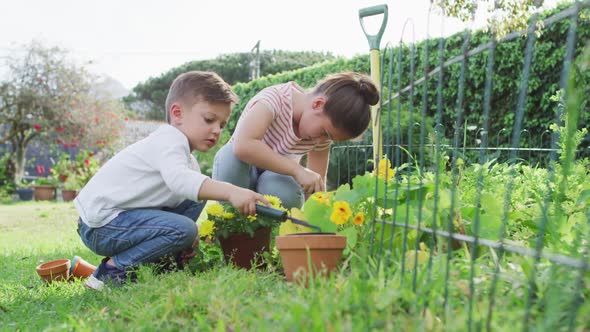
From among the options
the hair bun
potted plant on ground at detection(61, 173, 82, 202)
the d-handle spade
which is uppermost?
the hair bun

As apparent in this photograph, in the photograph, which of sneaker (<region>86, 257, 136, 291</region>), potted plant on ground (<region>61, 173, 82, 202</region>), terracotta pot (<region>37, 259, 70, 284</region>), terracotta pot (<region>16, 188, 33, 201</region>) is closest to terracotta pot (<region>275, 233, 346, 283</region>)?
sneaker (<region>86, 257, 136, 291</region>)

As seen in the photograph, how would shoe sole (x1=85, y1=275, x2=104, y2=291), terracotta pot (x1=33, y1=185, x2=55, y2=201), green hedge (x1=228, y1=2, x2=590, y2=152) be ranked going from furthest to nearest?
1. terracotta pot (x1=33, y1=185, x2=55, y2=201)
2. green hedge (x1=228, y1=2, x2=590, y2=152)
3. shoe sole (x1=85, y1=275, x2=104, y2=291)

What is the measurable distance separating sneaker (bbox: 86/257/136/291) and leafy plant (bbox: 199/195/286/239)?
0.37 meters

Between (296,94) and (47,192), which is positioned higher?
(296,94)

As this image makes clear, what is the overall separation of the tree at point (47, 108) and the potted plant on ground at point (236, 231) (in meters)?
10.2

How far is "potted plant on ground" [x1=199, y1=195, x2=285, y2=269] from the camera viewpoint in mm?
2283

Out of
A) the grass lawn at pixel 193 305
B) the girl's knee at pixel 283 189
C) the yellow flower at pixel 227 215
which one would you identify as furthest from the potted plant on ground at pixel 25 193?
the yellow flower at pixel 227 215

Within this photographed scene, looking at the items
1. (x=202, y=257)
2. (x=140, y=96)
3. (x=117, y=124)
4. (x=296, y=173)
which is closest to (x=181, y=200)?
(x=202, y=257)

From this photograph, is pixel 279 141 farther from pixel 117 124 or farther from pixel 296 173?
pixel 117 124

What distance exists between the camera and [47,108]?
37.7ft

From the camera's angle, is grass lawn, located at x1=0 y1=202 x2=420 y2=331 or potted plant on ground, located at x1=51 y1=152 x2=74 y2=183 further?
potted plant on ground, located at x1=51 y1=152 x2=74 y2=183

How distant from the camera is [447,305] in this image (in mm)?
1175

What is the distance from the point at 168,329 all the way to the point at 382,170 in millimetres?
1209

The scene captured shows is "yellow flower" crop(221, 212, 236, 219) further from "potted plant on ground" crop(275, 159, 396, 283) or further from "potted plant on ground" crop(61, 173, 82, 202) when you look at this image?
"potted plant on ground" crop(61, 173, 82, 202)
